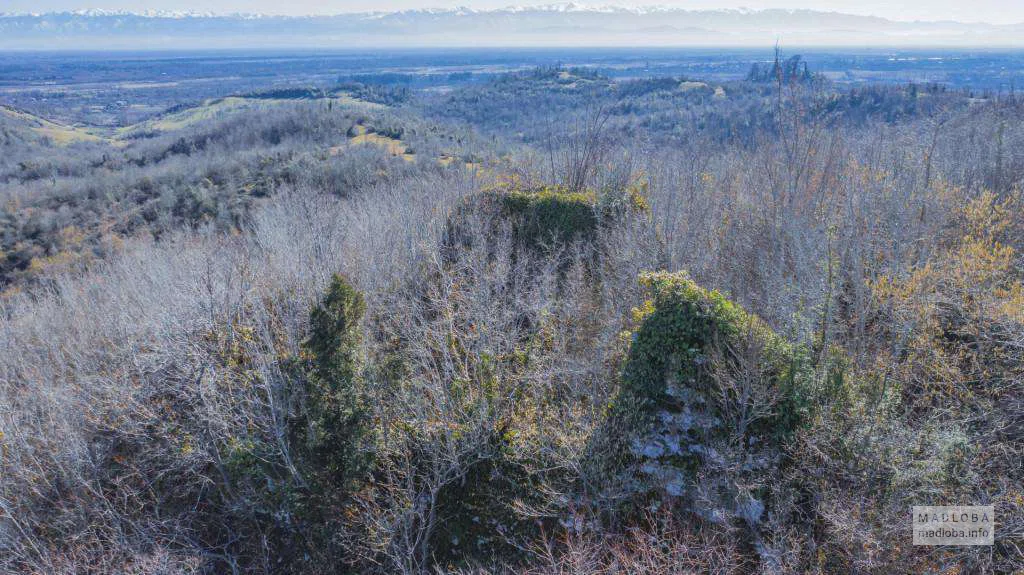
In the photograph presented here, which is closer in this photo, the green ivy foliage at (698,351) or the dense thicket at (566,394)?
the dense thicket at (566,394)

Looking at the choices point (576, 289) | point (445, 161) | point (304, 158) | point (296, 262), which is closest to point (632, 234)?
point (576, 289)

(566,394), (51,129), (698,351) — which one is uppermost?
(51,129)

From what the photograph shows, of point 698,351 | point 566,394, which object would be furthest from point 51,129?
point 698,351

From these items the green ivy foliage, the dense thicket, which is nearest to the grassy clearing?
the dense thicket

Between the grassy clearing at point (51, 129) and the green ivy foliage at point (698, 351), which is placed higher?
the grassy clearing at point (51, 129)

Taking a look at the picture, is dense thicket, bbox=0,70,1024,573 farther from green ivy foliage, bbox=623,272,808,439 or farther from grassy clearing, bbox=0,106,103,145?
grassy clearing, bbox=0,106,103,145

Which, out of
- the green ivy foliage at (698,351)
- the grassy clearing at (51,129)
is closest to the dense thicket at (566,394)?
the green ivy foliage at (698,351)

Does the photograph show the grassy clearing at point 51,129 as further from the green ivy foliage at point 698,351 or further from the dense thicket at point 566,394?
the green ivy foliage at point 698,351

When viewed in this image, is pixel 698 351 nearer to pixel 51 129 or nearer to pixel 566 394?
pixel 566 394

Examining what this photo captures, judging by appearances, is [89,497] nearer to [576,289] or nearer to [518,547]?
[518,547]
